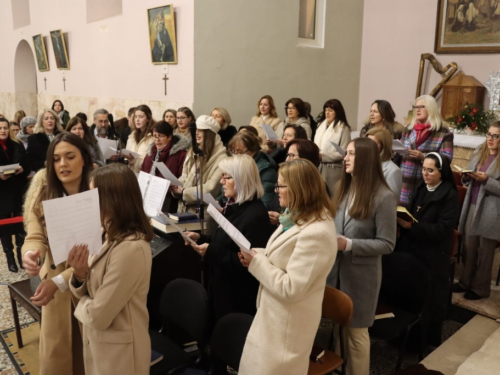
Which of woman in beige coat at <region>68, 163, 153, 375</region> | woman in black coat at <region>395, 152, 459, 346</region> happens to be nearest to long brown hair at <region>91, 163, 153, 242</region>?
woman in beige coat at <region>68, 163, 153, 375</region>

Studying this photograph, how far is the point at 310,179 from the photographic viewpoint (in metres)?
2.32

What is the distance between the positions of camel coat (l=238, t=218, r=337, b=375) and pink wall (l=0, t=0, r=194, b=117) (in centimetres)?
647

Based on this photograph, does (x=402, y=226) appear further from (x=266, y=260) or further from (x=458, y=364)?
(x=266, y=260)

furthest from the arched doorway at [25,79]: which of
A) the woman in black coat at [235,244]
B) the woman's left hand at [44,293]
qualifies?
the woman's left hand at [44,293]

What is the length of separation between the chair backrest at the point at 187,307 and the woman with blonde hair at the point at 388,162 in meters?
1.99

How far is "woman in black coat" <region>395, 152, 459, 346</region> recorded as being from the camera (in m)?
3.55

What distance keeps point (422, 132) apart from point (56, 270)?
12.8 ft

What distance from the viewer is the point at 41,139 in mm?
5949

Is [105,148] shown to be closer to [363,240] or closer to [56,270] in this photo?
[56,270]

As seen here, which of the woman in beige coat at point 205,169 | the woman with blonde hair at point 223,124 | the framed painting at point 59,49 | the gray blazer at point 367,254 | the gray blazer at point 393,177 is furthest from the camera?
the framed painting at point 59,49

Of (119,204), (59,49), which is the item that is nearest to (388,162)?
(119,204)

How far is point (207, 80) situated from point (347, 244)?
611 centimetres

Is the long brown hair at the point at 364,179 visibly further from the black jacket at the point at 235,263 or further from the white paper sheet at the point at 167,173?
the white paper sheet at the point at 167,173

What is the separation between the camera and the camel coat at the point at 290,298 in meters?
2.18
